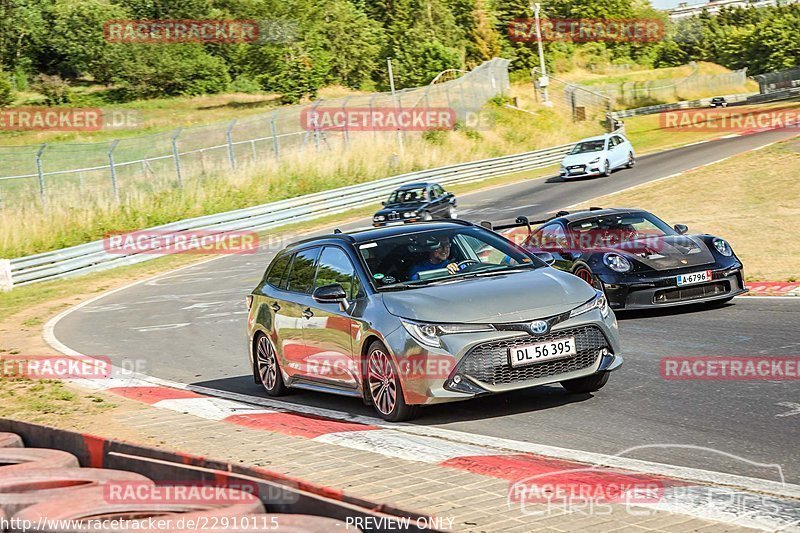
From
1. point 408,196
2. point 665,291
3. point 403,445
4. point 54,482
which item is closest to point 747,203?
point 408,196

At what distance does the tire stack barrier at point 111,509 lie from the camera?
4535 mm

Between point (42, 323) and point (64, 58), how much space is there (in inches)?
3022

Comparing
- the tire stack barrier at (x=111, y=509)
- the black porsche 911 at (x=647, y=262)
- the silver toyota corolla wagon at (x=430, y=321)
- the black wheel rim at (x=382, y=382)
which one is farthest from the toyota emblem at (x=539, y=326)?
the black porsche 911 at (x=647, y=262)

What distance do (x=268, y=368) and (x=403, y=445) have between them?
3503mm

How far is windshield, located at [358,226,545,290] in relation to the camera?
8.95 m

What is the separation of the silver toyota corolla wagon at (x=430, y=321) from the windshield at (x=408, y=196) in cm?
2331

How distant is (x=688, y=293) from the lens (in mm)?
12852

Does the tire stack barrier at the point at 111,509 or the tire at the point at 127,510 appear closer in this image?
the tire stack barrier at the point at 111,509

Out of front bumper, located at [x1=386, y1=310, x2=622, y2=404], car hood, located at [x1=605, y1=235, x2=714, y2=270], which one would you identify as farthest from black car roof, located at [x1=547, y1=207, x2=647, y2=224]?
front bumper, located at [x1=386, y1=310, x2=622, y2=404]

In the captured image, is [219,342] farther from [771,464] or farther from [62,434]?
[771,464]

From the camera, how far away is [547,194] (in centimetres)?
3678

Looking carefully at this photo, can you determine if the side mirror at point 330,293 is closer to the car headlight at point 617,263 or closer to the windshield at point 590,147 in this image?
the car headlight at point 617,263

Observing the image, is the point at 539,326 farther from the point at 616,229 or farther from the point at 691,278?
the point at 616,229

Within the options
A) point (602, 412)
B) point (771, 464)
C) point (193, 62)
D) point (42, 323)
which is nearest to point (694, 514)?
point (771, 464)
